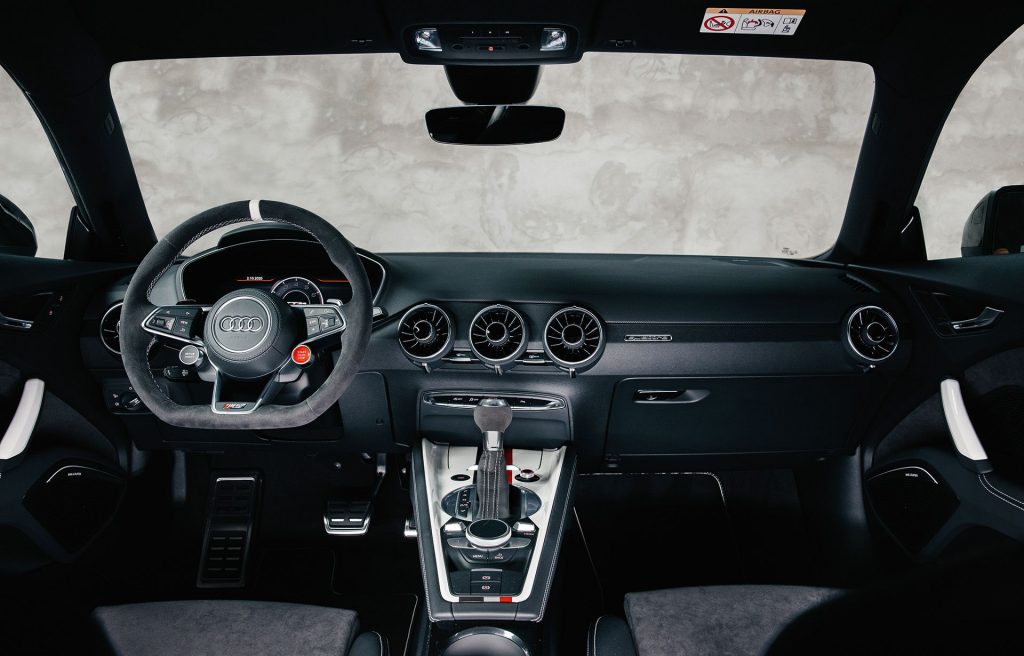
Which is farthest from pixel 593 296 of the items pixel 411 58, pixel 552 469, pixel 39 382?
pixel 39 382

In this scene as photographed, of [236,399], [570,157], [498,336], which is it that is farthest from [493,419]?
[570,157]

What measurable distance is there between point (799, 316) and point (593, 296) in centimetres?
73

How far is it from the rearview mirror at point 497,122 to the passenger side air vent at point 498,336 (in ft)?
2.27

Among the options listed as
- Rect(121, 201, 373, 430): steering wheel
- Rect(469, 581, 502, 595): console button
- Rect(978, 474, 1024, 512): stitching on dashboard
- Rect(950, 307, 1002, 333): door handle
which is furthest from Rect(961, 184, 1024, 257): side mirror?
Rect(121, 201, 373, 430): steering wheel

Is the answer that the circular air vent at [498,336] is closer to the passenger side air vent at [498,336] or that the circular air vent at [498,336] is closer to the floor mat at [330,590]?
the passenger side air vent at [498,336]

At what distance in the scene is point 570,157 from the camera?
487cm

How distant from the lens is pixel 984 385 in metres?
2.11

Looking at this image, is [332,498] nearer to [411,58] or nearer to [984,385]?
[411,58]

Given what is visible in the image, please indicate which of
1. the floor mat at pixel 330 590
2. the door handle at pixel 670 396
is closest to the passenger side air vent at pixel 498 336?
the door handle at pixel 670 396

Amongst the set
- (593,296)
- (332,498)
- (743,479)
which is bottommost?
(332,498)

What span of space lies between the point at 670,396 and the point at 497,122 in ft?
3.91

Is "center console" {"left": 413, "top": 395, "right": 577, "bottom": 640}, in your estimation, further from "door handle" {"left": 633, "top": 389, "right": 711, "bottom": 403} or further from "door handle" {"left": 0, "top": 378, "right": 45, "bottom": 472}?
"door handle" {"left": 0, "top": 378, "right": 45, "bottom": 472}

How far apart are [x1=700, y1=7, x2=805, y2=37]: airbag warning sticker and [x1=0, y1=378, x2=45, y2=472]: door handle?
249 cm

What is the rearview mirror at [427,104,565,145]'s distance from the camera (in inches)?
95.3
